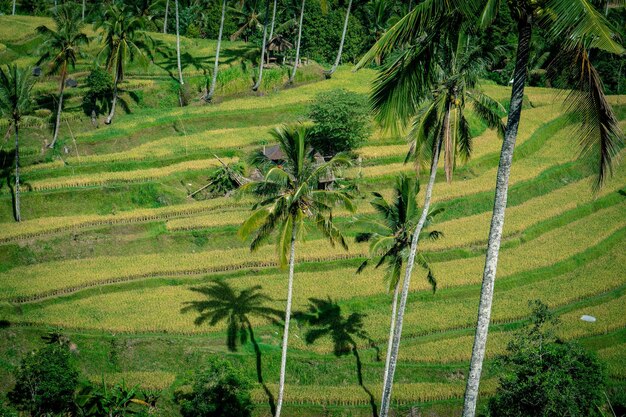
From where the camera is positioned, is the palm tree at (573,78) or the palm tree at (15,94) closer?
the palm tree at (573,78)

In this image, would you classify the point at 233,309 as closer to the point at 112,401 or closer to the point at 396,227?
the point at 112,401

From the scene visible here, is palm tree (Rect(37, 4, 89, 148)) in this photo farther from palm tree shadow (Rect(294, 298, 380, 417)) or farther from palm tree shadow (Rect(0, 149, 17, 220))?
palm tree shadow (Rect(294, 298, 380, 417))

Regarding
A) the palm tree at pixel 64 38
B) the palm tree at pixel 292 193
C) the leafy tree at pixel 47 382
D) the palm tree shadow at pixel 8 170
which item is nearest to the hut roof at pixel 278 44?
the palm tree at pixel 64 38

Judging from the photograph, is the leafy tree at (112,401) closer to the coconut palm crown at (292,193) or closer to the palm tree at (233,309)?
the palm tree at (233,309)

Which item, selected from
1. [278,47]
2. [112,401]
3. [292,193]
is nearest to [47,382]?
[112,401]

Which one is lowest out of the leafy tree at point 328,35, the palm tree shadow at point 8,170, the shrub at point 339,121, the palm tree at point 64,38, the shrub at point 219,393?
the shrub at point 219,393

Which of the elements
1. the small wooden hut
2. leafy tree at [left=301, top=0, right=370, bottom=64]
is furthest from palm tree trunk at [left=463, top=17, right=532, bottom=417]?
leafy tree at [left=301, top=0, right=370, bottom=64]
